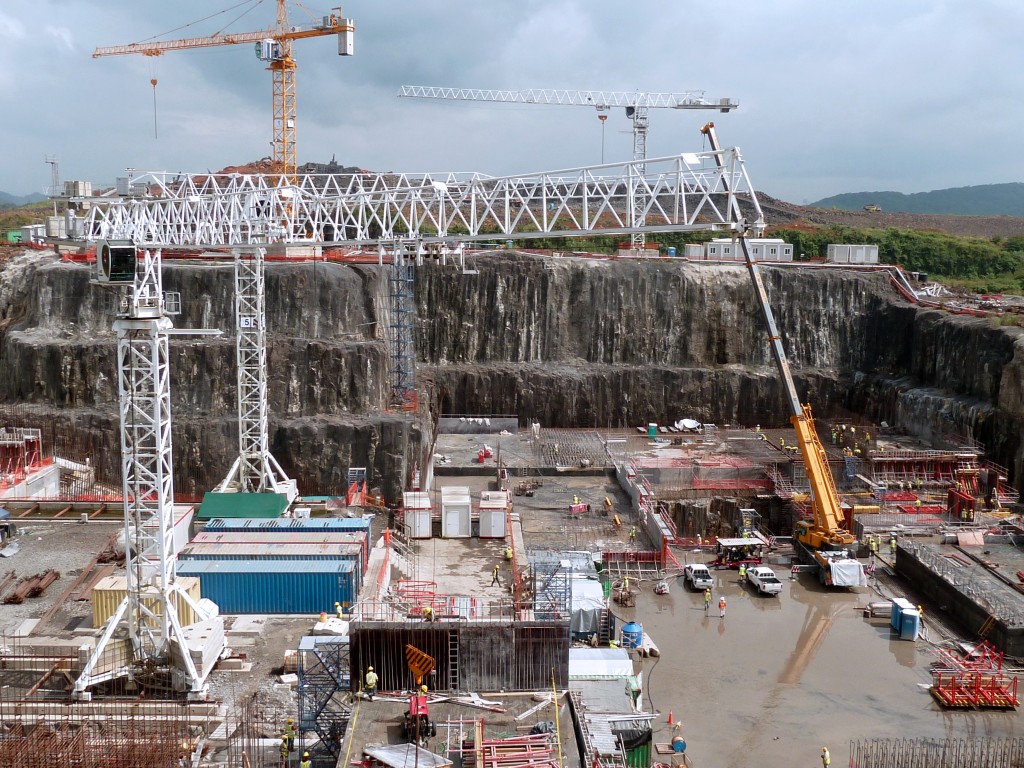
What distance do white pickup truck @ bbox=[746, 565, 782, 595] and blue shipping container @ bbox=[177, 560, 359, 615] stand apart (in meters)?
13.6

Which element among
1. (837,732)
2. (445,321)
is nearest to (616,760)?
(837,732)

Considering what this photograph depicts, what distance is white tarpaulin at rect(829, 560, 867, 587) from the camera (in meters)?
31.0

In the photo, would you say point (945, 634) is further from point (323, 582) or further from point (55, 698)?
point (55, 698)

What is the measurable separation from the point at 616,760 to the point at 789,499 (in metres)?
22.8

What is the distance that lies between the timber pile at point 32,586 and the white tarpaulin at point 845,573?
76.8 ft

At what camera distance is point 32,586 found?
83.5ft

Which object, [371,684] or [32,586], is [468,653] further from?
[32,586]

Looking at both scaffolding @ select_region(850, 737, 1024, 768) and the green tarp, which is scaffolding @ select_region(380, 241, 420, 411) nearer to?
the green tarp

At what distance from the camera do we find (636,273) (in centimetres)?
5500

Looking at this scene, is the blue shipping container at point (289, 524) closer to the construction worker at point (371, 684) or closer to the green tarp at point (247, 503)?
the green tarp at point (247, 503)

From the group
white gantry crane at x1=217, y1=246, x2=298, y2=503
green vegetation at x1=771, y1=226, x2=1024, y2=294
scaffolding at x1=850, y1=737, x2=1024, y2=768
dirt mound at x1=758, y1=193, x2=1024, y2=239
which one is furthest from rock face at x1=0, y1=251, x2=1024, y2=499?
dirt mound at x1=758, y1=193, x2=1024, y2=239

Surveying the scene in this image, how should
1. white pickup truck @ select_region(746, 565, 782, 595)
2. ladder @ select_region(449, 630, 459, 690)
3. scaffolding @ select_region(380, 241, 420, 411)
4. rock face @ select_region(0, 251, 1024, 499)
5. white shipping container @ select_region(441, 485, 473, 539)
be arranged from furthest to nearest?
scaffolding @ select_region(380, 241, 420, 411)
rock face @ select_region(0, 251, 1024, 499)
white shipping container @ select_region(441, 485, 473, 539)
white pickup truck @ select_region(746, 565, 782, 595)
ladder @ select_region(449, 630, 459, 690)

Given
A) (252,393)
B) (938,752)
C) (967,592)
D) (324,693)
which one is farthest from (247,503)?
(967,592)

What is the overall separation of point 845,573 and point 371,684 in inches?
747
